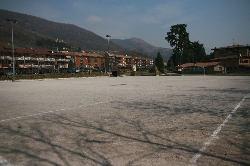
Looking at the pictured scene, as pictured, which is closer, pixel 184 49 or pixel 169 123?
pixel 169 123

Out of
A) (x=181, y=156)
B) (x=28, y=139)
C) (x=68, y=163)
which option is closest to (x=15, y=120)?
(x=28, y=139)

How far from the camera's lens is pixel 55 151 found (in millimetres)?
3461

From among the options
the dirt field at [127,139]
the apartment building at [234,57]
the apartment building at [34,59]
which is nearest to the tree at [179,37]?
the apartment building at [234,57]

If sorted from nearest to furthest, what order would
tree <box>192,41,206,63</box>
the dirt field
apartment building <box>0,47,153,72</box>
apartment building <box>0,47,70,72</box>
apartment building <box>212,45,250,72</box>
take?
the dirt field → apartment building <box>212,45,250,72</box> → apartment building <box>0,47,153,72</box> → apartment building <box>0,47,70,72</box> → tree <box>192,41,206,63</box>

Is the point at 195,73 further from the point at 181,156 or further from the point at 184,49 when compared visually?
the point at 181,156

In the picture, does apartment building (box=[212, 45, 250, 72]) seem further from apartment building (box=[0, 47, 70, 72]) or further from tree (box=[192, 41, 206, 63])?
apartment building (box=[0, 47, 70, 72])

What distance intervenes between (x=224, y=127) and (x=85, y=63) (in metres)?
125

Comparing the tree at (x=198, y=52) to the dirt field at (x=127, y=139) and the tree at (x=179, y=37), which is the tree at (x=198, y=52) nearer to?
the tree at (x=179, y=37)

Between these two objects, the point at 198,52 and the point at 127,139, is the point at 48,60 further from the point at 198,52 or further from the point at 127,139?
the point at 127,139

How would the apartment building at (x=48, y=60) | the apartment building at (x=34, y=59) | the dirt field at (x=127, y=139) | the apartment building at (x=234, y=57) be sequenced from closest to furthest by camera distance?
the dirt field at (x=127, y=139) → the apartment building at (x=234, y=57) → the apartment building at (x=48, y=60) → the apartment building at (x=34, y=59)

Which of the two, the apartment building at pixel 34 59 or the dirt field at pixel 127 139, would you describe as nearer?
the dirt field at pixel 127 139

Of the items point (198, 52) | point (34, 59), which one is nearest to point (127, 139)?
point (34, 59)

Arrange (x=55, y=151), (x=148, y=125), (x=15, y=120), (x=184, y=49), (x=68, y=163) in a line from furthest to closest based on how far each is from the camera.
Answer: (x=184, y=49) → (x=15, y=120) → (x=148, y=125) → (x=55, y=151) → (x=68, y=163)

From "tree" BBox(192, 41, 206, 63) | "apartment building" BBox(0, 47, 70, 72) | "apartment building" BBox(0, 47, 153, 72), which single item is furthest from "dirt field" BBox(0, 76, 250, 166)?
"tree" BBox(192, 41, 206, 63)
